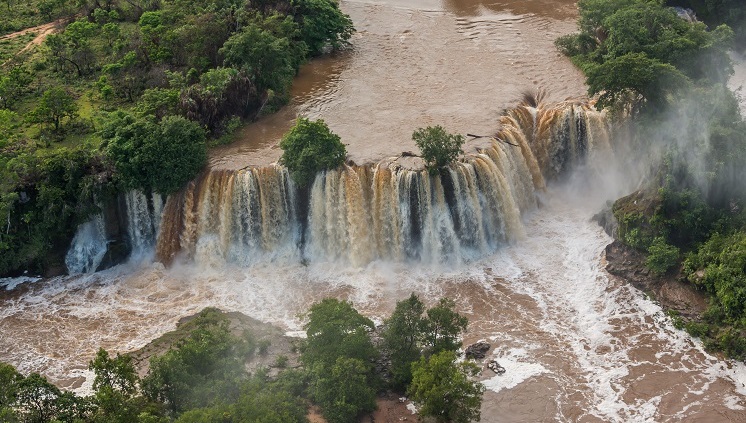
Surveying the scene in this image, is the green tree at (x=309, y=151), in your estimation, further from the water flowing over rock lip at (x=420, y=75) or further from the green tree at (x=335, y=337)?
the green tree at (x=335, y=337)

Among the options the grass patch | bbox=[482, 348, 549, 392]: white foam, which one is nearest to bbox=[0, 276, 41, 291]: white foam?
the grass patch

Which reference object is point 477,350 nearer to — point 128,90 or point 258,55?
→ point 258,55

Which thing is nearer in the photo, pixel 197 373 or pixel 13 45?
pixel 197 373

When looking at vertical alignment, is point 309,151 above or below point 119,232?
above

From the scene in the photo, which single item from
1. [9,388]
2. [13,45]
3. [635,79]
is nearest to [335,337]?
[9,388]

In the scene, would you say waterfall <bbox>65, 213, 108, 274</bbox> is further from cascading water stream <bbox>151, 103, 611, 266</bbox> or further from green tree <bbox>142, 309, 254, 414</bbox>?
green tree <bbox>142, 309, 254, 414</bbox>

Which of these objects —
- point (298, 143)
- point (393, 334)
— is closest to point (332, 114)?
point (298, 143)
